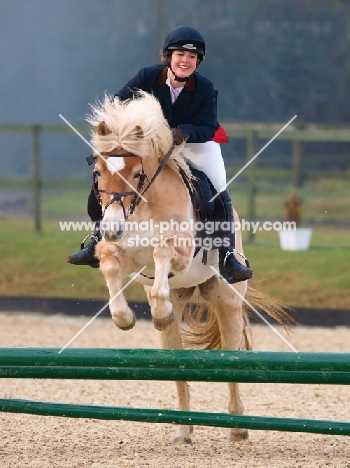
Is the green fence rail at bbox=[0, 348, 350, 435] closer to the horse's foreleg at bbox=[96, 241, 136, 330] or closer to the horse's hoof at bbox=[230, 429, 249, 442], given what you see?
the horse's foreleg at bbox=[96, 241, 136, 330]

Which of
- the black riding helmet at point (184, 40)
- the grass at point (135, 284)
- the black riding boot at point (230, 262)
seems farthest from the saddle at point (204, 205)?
the grass at point (135, 284)

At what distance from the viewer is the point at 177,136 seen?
483 centimetres

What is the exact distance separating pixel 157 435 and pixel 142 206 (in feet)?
5.35

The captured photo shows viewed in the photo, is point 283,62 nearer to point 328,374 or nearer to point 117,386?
point 117,386

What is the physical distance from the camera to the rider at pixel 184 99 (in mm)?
4840

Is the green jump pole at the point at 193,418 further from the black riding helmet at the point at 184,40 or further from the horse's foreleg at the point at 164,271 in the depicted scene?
the black riding helmet at the point at 184,40

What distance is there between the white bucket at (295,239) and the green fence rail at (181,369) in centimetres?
767

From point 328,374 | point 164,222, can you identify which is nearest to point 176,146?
point 164,222

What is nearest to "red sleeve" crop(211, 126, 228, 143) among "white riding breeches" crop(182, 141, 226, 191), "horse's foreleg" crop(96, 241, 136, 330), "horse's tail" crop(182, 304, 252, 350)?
"white riding breeches" crop(182, 141, 226, 191)

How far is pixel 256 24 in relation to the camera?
2673 cm

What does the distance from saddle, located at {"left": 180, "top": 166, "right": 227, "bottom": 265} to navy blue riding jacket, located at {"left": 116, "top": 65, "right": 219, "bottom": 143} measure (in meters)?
0.25

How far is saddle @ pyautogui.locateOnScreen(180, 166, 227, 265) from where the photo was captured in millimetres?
5000


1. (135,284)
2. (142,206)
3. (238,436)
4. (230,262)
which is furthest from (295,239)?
(142,206)

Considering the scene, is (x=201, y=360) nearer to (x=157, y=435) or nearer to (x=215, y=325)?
(x=157, y=435)
